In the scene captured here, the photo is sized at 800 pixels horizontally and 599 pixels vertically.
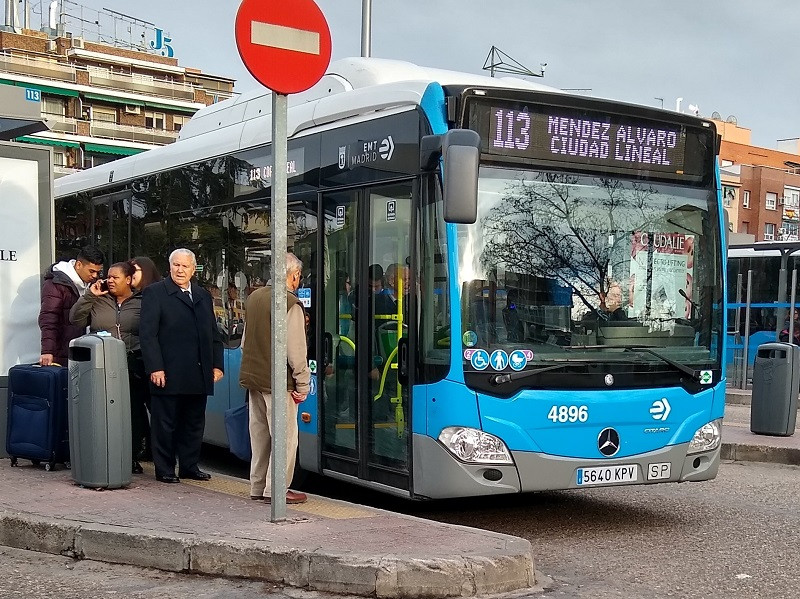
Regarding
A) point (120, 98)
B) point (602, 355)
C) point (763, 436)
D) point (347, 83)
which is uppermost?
point (120, 98)

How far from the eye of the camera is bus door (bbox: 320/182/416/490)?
7469 mm

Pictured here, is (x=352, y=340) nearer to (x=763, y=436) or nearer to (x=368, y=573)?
(x=368, y=573)

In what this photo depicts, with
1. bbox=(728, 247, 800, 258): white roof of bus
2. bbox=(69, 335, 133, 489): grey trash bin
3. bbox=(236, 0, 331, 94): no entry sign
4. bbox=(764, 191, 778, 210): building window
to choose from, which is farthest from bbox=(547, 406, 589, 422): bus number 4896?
bbox=(764, 191, 778, 210): building window

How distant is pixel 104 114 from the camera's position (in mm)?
77062

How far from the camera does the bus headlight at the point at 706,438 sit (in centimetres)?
791

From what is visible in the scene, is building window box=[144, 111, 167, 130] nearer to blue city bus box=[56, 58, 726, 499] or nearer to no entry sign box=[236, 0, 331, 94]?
blue city bus box=[56, 58, 726, 499]

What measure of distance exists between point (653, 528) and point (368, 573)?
310cm

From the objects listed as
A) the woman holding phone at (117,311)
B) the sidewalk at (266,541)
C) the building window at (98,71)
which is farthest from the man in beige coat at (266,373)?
the building window at (98,71)

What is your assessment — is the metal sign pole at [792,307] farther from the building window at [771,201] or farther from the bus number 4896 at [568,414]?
the building window at [771,201]

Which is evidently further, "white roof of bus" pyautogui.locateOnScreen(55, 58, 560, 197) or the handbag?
the handbag

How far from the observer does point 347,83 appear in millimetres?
8859

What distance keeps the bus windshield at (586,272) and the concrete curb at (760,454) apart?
4965mm

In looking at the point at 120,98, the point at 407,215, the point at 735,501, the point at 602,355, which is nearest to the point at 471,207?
the point at 407,215

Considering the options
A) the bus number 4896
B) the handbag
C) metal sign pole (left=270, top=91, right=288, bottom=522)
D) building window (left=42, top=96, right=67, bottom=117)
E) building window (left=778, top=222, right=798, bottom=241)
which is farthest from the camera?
building window (left=778, top=222, right=798, bottom=241)
